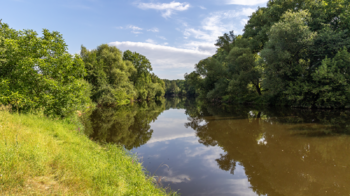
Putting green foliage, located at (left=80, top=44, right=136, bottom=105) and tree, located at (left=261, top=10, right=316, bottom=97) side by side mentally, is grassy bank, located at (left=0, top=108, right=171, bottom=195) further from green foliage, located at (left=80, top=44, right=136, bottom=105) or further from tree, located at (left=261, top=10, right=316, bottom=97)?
green foliage, located at (left=80, top=44, right=136, bottom=105)

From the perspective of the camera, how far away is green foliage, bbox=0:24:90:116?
322 inches

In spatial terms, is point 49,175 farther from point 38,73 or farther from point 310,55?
point 310,55

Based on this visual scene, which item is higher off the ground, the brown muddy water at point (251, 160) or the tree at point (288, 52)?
the tree at point (288, 52)

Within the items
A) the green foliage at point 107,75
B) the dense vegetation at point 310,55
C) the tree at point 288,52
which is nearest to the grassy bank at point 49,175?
the tree at point 288,52

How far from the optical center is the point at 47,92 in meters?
9.27

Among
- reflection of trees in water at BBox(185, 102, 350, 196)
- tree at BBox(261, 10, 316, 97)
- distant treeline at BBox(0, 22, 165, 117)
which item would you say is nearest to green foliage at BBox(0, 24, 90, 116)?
distant treeline at BBox(0, 22, 165, 117)

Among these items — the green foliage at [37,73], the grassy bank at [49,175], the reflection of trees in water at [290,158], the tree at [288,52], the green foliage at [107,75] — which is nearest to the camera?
the grassy bank at [49,175]

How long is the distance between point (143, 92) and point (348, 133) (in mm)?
47997

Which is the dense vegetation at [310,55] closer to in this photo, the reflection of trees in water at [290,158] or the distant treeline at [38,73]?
the reflection of trees in water at [290,158]

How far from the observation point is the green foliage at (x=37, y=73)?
819 cm

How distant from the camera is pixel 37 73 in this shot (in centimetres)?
879

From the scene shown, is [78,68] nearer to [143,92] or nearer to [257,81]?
[257,81]

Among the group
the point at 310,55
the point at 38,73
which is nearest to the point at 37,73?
the point at 38,73

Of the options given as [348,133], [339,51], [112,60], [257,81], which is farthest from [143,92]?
[348,133]
